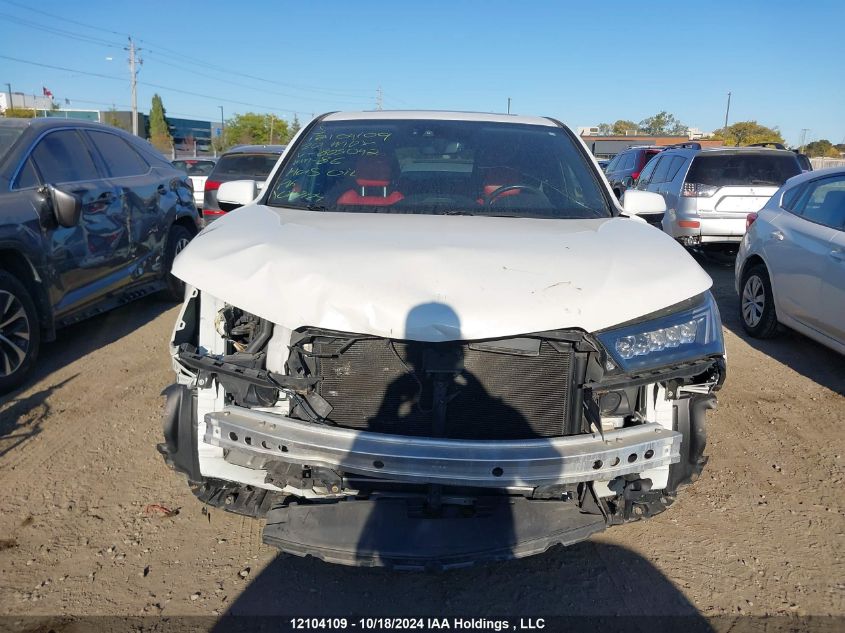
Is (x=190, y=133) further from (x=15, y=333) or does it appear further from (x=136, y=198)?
(x=15, y=333)

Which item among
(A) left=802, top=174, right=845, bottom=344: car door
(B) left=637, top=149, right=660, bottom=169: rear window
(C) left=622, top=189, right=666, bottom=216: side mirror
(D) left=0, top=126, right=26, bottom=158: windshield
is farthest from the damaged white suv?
(B) left=637, top=149, right=660, bottom=169: rear window

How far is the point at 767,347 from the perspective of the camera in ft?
20.4

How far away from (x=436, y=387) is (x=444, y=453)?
0.27 m

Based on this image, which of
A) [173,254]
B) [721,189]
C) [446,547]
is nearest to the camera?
[446,547]

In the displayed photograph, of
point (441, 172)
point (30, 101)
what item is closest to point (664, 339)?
point (441, 172)

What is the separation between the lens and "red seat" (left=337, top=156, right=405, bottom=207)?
3543 mm

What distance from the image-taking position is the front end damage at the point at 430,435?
2.29m

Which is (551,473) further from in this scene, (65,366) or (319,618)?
(65,366)

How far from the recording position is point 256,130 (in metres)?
73.6

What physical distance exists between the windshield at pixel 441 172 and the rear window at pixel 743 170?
6.53 m

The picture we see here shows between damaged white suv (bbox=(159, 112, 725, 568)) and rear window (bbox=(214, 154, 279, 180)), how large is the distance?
8633 mm

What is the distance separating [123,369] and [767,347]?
18.0 feet

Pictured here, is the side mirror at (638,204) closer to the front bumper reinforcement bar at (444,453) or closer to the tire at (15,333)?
the front bumper reinforcement bar at (444,453)

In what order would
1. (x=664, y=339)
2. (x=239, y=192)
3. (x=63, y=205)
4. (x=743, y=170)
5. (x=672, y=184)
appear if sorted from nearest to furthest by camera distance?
(x=664, y=339)
(x=239, y=192)
(x=63, y=205)
(x=743, y=170)
(x=672, y=184)
